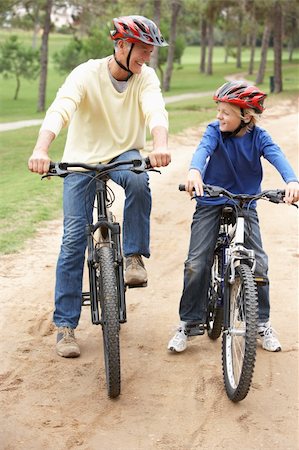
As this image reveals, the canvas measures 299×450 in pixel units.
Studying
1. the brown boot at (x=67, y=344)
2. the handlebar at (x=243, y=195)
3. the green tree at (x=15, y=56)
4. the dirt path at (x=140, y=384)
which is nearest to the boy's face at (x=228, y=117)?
the handlebar at (x=243, y=195)

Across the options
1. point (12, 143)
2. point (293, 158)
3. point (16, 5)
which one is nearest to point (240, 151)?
point (293, 158)

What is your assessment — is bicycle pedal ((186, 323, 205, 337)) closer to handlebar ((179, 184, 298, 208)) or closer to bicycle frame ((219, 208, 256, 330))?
bicycle frame ((219, 208, 256, 330))

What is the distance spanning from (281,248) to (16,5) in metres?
25.4

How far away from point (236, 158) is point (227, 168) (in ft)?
0.31

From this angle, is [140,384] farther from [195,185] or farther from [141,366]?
[195,185]

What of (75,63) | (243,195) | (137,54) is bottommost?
(75,63)

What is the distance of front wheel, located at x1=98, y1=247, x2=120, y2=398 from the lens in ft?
15.6

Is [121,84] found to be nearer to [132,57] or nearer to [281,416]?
[132,57]

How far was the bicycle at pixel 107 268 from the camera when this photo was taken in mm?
4770

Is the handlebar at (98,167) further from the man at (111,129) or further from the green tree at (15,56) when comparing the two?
the green tree at (15,56)

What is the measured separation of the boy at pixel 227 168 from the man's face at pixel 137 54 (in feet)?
1.68

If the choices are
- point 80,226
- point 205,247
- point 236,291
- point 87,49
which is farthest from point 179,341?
point 87,49

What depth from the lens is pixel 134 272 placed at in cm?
567

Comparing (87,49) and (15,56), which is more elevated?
(87,49)
